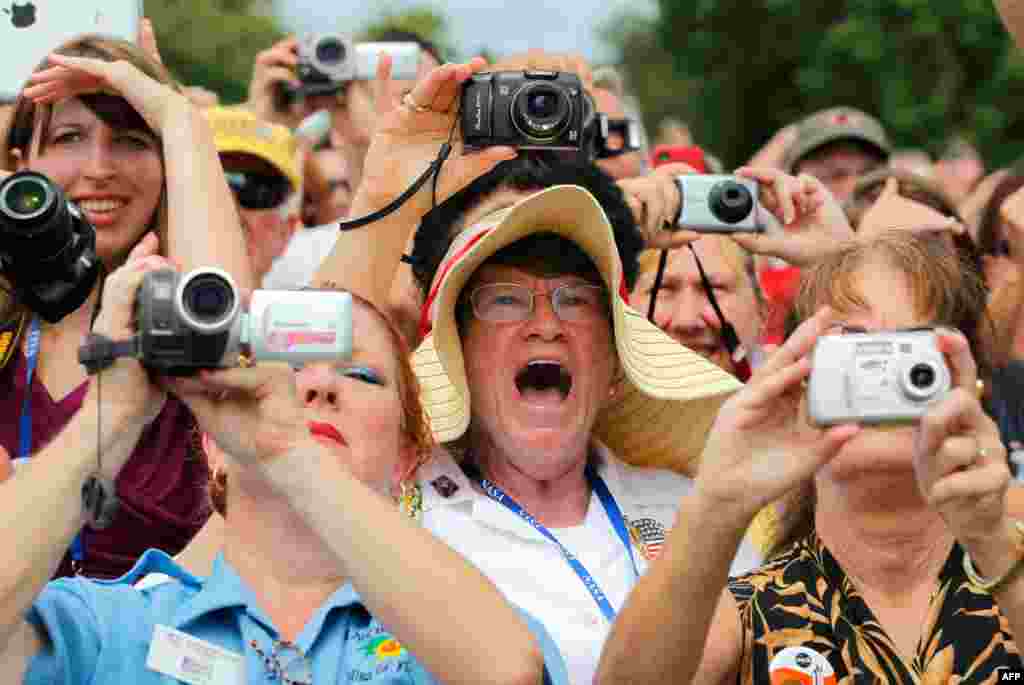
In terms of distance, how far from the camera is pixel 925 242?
13.2 ft

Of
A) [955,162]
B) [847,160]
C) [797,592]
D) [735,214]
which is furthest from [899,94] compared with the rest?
[797,592]

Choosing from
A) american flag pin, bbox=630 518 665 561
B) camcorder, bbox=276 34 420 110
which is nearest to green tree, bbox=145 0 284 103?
camcorder, bbox=276 34 420 110

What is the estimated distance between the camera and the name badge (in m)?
3.25

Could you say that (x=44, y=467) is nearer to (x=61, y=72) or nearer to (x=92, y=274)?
(x=92, y=274)

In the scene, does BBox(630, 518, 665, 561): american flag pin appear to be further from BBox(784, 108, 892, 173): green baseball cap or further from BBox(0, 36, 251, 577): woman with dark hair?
BBox(784, 108, 892, 173): green baseball cap

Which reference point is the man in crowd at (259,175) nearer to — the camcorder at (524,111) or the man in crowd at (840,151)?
the camcorder at (524,111)

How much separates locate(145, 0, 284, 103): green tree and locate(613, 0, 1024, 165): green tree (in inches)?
248

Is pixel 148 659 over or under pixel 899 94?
under

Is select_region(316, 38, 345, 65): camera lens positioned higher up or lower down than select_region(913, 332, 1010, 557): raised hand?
higher up

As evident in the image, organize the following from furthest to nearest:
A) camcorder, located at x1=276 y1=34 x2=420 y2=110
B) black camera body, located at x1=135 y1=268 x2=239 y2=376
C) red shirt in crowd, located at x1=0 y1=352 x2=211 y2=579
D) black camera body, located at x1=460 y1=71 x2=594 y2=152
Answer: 1. camcorder, located at x1=276 y1=34 x2=420 y2=110
2. black camera body, located at x1=460 y1=71 x2=594 y2=152
3. red shirt in crowd, located at x1=0 y1=352 x2=211 y2=579
4. black camera body, located at x1=135 y1=268 x2=239 y2=376

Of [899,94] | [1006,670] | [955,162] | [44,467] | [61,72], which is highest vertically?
[899,94]

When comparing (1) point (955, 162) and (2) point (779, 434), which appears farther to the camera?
(1) point (955, 162)

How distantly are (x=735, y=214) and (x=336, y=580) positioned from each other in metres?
1.64

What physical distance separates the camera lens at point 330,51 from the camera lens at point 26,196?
2768 mm
